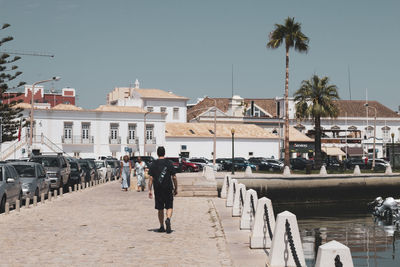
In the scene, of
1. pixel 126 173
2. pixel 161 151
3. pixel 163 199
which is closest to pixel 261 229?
pixel 163 199

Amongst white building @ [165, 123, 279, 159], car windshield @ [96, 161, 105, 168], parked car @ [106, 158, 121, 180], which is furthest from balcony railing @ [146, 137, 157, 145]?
car windshield @ [96, 161, 105, 168]

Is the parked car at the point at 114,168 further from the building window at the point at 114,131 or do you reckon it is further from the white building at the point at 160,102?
the white building at the point at 160,102

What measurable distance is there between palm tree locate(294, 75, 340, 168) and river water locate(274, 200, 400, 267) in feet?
48.5

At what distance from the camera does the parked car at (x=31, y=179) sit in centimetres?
2245

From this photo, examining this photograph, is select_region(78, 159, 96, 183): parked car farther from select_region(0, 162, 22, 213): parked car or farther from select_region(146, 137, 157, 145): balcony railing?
select_region(146, 137, 157, 145): balcony railing

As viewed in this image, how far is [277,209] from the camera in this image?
127ft

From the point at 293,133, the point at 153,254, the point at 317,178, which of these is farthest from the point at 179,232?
the point at 293,133

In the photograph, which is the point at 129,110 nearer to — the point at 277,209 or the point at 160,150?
the point at 277,209

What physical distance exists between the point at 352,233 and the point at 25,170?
13249 mm

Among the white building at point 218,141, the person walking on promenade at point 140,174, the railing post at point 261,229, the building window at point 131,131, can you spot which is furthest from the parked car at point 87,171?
the white building at point 218,141

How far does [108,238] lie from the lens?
1264cm

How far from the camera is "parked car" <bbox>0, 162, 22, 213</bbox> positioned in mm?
18672

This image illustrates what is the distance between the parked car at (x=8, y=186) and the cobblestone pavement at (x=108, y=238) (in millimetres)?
548

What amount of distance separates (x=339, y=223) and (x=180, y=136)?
53717 millimetres
